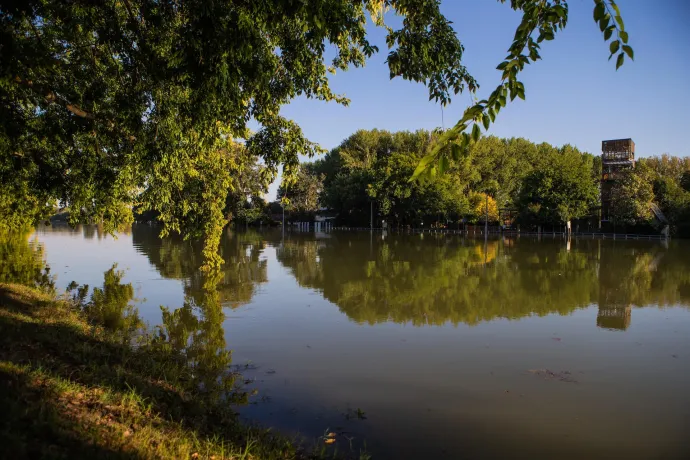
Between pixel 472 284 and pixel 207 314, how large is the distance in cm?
1131

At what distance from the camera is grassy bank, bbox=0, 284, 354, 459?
3.92 metres

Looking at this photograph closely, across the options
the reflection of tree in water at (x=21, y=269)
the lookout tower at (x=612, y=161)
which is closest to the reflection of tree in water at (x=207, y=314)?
the reflection of tree in water at (x=21, y=269)

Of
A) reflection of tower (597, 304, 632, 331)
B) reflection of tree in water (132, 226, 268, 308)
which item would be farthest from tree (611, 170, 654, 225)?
reflection of tower (597, 304, 632, 331)

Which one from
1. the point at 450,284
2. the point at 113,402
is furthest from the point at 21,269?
the point at 113,402

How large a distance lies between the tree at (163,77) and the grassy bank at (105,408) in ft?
10.9

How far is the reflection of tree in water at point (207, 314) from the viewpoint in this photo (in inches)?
337

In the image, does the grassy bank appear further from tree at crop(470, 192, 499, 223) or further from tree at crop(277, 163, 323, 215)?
tree at crop(277, 163, 323, 215)

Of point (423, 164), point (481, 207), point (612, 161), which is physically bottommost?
point (423, 164)

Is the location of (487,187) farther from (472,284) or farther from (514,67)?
(514,67)

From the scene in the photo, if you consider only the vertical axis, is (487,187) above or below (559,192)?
above

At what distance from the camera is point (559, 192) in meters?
64.6

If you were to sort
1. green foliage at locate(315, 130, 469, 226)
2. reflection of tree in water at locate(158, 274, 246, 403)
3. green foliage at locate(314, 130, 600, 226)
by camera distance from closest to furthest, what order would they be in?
reflection of tree in water at locate(158, 274, 246, 403)
green foliage at locate(314, 130, 600, 226)
green foliage at locate(315, 130, 469, 226)

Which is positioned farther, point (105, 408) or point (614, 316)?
point (614, 316)

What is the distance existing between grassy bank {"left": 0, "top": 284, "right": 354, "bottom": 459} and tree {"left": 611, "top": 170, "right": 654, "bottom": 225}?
211 ft
